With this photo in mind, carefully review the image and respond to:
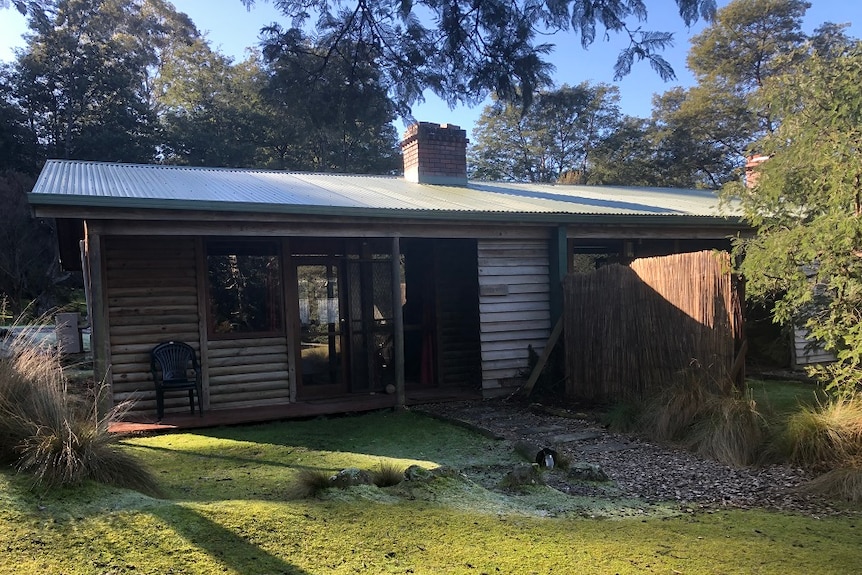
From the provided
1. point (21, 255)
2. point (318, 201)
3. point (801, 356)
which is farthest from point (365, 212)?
point (21, 255)

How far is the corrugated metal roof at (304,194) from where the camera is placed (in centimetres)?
682

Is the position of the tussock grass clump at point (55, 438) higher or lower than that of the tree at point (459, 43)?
lower

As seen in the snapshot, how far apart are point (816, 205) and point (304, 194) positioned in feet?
19.4

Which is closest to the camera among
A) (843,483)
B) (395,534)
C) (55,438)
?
(395,534)

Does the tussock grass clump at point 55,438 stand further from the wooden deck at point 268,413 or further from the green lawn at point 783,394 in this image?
the green lawn at point 783,394

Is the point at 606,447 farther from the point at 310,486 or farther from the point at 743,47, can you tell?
the point at 743,47

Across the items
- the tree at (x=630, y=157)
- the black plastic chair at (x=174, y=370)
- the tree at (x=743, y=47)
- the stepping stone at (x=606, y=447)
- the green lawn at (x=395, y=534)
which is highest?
the tree at (x=743, y=47)

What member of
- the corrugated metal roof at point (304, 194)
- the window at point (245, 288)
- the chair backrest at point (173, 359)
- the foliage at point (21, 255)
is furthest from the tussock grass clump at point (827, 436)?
the foliage at point (21, 255)

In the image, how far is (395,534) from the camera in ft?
10.2

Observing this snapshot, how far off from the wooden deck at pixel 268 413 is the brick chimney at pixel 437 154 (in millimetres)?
4581

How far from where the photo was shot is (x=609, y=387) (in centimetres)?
814

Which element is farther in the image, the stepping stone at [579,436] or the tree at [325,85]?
the stepping stone at [579,436]

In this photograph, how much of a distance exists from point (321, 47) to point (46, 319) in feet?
11.9

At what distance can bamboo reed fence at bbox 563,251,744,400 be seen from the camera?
6.57 meters
